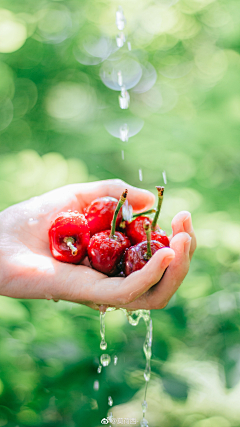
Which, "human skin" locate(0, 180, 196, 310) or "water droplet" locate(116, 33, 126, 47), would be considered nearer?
"human skin" locate(0, 180, 196, 310)

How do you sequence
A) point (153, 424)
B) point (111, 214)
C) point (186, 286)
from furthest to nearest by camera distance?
point (186, 286) → point (153, 424) → point (111, 214)

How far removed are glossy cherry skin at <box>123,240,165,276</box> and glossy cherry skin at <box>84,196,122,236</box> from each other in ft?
0.91

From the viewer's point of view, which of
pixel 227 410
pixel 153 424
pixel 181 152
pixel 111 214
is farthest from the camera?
pixel 181 152

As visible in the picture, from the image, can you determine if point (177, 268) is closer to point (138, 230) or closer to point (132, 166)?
point (138, 230)

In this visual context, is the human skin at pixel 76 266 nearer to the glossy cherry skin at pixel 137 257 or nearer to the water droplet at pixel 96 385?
A: the glossy cherry skin at pixel 137 257

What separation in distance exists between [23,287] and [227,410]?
134cm

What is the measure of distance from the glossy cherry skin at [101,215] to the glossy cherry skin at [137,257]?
277 mm

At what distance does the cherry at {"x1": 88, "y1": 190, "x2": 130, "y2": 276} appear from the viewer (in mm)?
1364

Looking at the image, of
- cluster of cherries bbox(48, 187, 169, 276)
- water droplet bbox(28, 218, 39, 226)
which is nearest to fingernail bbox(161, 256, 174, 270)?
cluster of cherries bbox(48, 187, 169, 276)

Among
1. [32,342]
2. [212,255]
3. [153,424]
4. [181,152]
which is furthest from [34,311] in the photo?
[181,152]

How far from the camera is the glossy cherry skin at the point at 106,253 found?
136 centimetres

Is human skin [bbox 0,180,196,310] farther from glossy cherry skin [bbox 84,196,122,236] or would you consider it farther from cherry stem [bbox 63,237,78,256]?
glossy cherry skin [bbox 84,196,122,236]

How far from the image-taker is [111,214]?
1576mm

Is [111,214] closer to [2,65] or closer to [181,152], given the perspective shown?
[181,152]
